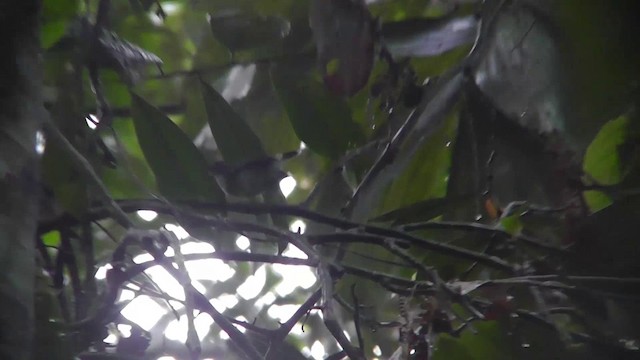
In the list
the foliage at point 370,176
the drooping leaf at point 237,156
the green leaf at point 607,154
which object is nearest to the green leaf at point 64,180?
the foliage at point 370,176

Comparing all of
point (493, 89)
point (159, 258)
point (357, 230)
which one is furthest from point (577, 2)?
point (159, 258)

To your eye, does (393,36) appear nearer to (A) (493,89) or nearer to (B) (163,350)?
(A) (493,89)

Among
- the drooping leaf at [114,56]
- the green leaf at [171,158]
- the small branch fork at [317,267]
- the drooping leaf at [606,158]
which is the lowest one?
the small branch fork at [317,267]

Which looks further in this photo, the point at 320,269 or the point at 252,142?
the point at 252,142

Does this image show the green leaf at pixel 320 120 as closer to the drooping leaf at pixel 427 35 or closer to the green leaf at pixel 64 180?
the drooping leaf at pixel 427 35

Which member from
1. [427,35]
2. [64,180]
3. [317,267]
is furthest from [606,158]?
[64,180]

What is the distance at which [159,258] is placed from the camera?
0.35 metres

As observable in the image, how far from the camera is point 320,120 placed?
567 mm

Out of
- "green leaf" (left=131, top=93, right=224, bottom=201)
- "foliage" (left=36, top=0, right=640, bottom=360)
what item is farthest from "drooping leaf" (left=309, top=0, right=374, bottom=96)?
"green leaf" (left=131, top=93, right=224, bottom=201)

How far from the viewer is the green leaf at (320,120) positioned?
1.86ft

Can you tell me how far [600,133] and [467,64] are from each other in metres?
0.11

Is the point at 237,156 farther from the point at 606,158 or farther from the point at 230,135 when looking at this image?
the point at 606,158

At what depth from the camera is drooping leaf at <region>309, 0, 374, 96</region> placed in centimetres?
48

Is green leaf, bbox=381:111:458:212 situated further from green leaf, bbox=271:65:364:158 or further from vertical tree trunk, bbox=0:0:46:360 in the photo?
vertical tree trunk, bbox=0:0:46:360
